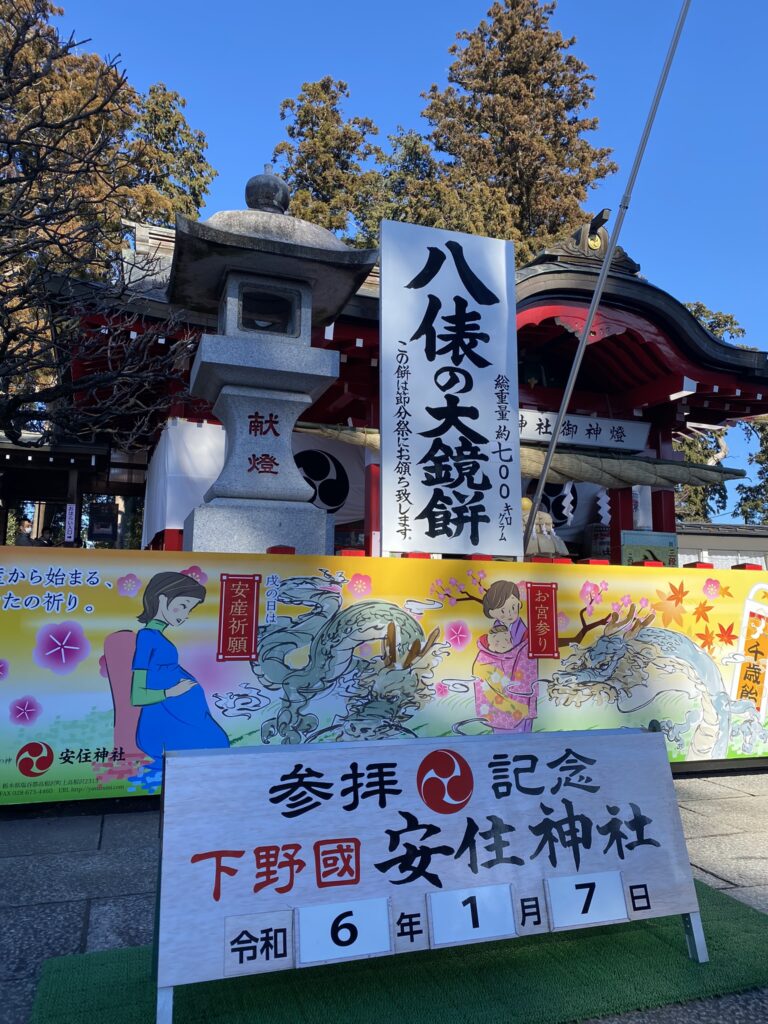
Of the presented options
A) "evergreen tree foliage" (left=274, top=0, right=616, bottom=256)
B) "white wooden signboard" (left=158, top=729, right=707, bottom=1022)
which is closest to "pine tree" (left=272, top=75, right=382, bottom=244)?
"evergreen tree foliage" (left=274, top=0, right=616, bottom=256)

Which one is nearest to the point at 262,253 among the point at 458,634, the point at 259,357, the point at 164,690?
the point at 259,357

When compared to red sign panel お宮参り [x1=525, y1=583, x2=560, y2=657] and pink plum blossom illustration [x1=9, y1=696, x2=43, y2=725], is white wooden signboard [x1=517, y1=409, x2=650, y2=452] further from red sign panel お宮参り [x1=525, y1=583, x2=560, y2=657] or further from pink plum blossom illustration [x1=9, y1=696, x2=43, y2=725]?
pink plum blossom illustration [x1=9, y1=696, x2=43, y2=725]

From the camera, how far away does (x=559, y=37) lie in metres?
27.8

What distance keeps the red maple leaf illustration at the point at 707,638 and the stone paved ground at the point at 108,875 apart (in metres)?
1.11

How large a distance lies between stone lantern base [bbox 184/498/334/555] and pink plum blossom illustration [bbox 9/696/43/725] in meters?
1.74

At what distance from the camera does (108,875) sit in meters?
3.75

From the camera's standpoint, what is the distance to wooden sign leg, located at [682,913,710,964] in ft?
9.22

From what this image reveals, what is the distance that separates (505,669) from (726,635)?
203 cm

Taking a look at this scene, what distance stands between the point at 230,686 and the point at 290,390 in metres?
2.85

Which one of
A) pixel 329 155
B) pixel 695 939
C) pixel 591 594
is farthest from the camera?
pixel 329 155

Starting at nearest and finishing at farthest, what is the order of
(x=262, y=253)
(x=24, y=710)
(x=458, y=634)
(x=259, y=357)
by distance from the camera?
(x=24, y=710)
(x=458, y=634)
(x=262, y=253)
(x=259, y=357)

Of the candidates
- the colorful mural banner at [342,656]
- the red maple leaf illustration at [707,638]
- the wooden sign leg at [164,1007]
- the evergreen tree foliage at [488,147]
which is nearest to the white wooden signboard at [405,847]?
the wooden sign leg at [164,1007]

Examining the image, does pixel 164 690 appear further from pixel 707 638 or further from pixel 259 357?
A: pixel 707 638

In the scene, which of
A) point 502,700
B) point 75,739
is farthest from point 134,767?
point 502,700
